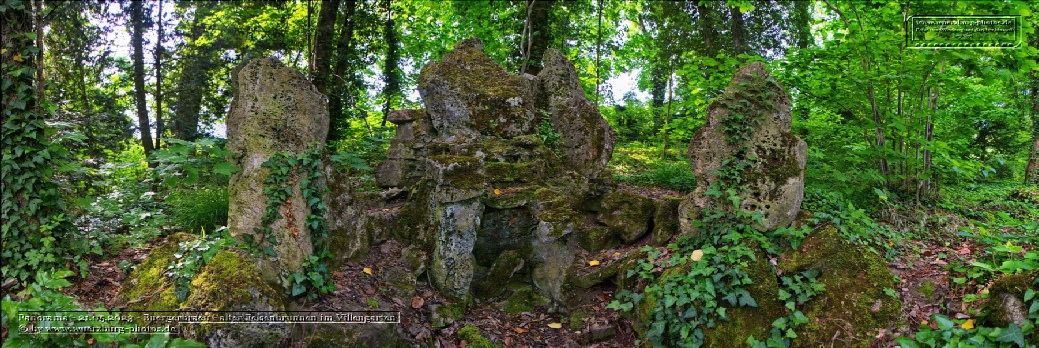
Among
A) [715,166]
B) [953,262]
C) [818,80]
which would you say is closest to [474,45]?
[715,166]

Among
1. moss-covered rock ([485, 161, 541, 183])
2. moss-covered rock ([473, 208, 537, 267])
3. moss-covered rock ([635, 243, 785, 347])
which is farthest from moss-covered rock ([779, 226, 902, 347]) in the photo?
moss-covered rock ([485, 161, 541, 183])

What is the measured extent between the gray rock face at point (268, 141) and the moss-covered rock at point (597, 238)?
123 inches

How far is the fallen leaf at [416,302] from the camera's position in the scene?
16.4 ft

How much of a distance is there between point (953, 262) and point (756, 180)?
1.77 m

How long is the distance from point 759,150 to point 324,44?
981 cm

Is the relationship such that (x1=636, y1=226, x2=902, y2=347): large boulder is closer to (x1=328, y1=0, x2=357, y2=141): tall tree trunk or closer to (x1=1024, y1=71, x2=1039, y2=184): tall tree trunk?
(x1=1024, y1=71, x2=1039, y2=184): tall tree trunk

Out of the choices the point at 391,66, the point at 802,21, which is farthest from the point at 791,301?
the point at 391,66

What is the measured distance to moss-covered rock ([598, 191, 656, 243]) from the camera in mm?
5902

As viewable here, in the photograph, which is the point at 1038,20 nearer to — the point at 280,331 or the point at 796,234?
the point at 796,234

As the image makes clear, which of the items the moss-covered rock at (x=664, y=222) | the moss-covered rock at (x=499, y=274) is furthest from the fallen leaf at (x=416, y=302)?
the moss-covered rock at (x=664, y=222)

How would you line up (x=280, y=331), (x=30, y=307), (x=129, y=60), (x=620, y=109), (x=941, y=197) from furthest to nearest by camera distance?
(x=620, y=109) < (x=129, y=60) < (x=941, y=197) < (x=280, y=331) < (x=30, y=307)

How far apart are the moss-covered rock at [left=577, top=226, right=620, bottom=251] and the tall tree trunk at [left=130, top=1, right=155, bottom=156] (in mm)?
10736

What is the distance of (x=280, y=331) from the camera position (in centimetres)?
398

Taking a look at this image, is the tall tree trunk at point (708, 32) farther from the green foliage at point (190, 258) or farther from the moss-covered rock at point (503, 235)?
the green foliage at point (190, 258)
